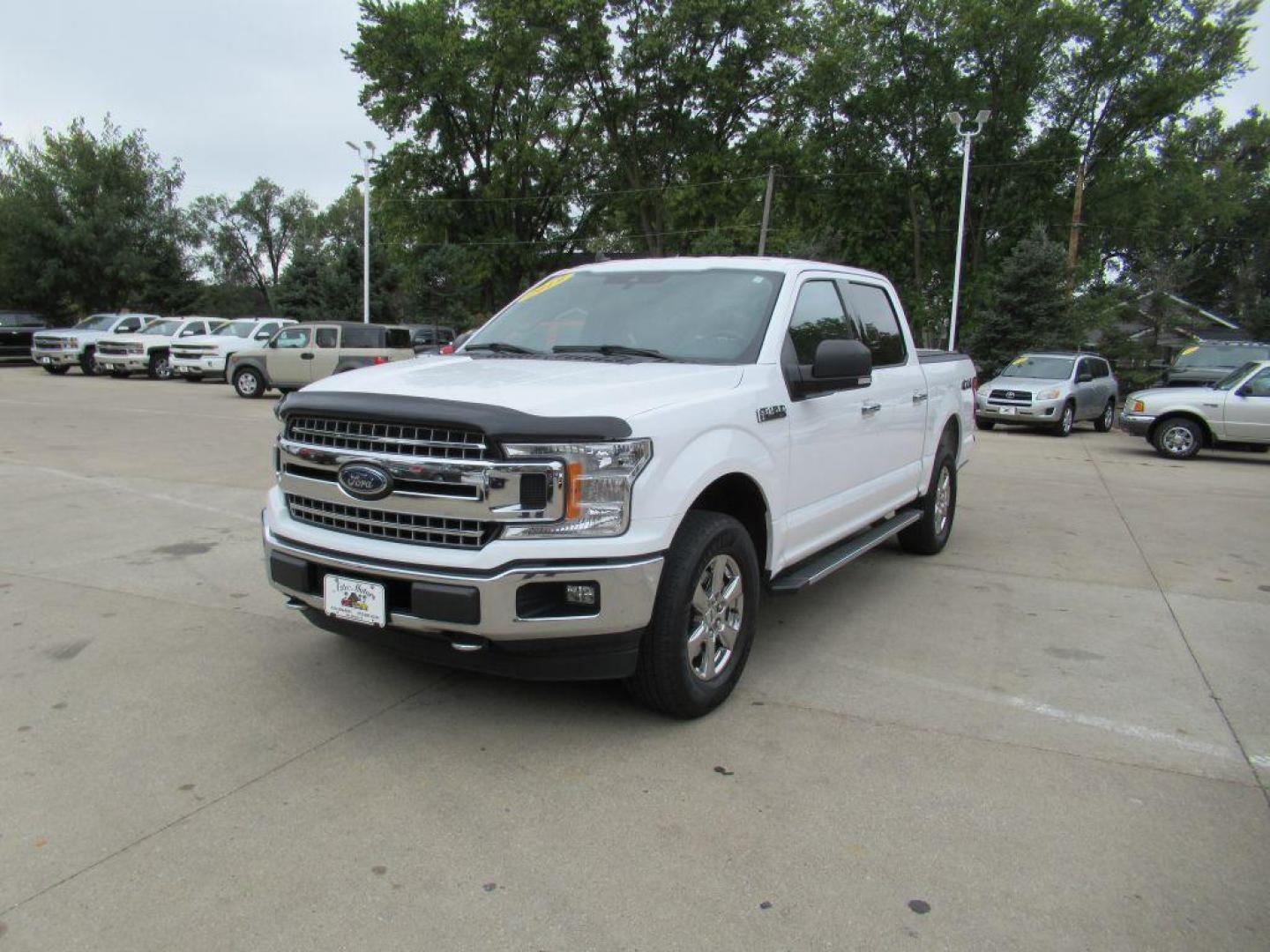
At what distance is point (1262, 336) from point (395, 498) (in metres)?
52.9

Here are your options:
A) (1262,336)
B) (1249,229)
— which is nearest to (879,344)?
(1262,336)

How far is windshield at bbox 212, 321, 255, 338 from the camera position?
85.6 feet

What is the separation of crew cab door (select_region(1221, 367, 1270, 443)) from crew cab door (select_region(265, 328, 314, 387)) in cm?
1708

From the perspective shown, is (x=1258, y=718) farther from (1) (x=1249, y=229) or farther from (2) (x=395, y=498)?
(1) (x=1249, y=229)

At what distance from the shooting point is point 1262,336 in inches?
1781

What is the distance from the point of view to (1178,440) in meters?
14.4

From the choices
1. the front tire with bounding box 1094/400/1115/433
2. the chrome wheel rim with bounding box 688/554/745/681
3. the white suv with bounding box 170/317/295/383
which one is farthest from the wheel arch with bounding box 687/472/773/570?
the white suv with bounding box 170/317/295/383

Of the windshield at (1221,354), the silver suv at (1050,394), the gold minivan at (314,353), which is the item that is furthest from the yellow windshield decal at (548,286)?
the windshield at (1221,354)

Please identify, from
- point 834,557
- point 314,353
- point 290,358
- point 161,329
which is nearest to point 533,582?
point 834,557

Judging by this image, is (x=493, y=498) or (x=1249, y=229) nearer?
(x=493, y=498)

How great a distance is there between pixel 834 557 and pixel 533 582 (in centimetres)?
216

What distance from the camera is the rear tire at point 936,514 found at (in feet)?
22.1

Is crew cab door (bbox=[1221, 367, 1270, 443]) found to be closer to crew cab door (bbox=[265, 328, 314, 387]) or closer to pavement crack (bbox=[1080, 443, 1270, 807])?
pavement crack (bbox=[1080, 443, 1270, 807])

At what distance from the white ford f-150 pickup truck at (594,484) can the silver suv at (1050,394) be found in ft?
46.3
